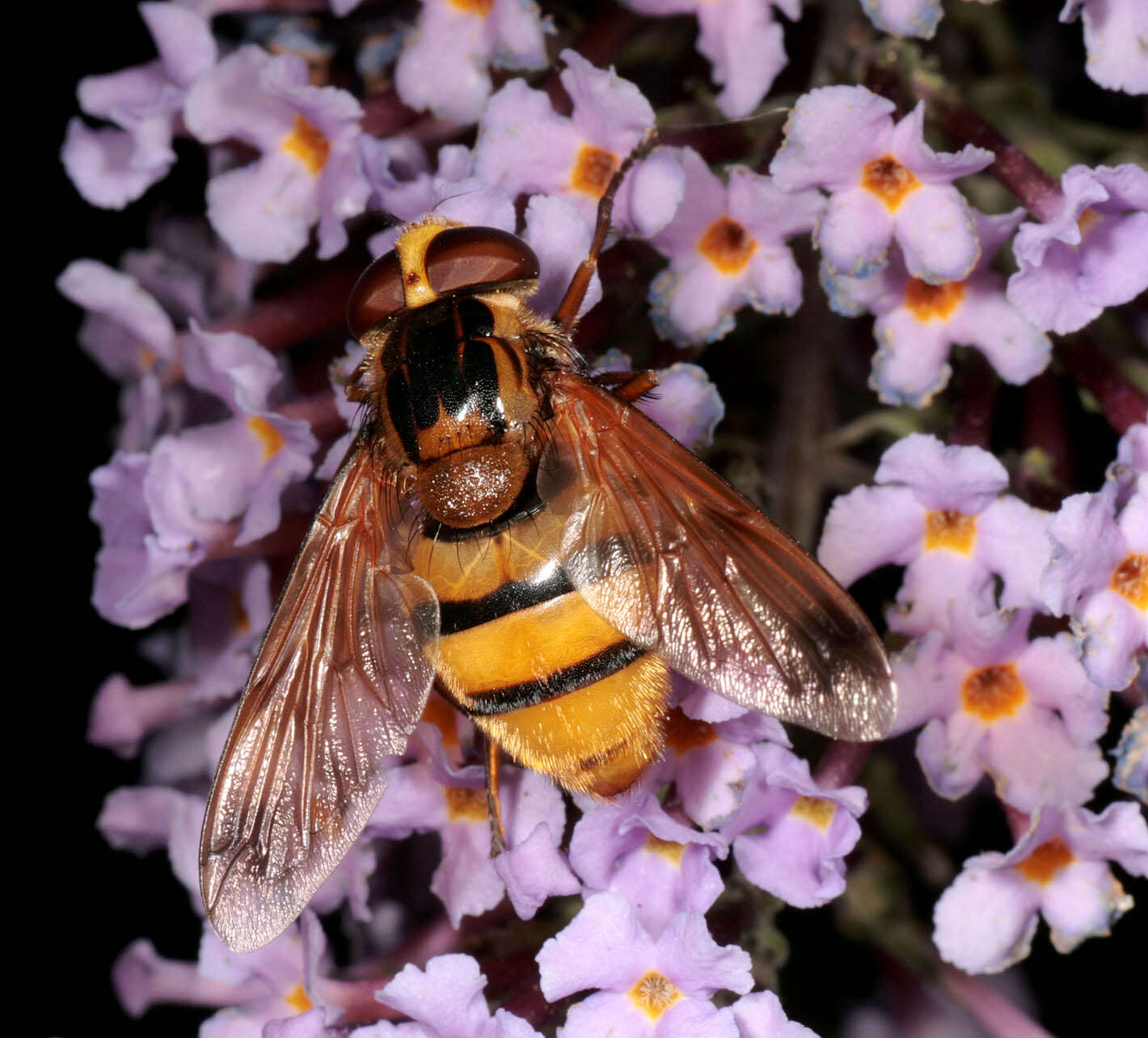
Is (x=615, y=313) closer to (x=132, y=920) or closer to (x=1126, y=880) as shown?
(x=1126, y=880)

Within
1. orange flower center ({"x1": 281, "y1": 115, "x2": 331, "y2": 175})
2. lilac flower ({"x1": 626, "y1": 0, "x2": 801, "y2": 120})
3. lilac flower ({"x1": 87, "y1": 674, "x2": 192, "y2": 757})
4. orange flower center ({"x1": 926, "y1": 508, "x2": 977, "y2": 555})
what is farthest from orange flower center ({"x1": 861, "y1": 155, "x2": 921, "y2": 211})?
lilac flower ({"x1": 87, "y1": 674, "x2": 192, "y2": 757})

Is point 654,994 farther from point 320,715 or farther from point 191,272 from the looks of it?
point 191,272

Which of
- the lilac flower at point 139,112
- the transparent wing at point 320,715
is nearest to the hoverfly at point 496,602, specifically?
the transparent wing at point 320,715

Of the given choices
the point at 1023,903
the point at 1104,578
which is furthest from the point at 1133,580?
the point at 1023,903

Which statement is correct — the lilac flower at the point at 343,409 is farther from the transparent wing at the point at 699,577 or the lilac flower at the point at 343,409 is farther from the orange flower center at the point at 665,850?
the orange flower center at the point at 665,850

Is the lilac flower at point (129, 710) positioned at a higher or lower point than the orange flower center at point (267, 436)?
lower

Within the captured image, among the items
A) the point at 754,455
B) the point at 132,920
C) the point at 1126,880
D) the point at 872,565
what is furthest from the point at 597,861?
the point at 132,920

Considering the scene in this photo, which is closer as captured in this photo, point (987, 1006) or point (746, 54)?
point (746, 54)
